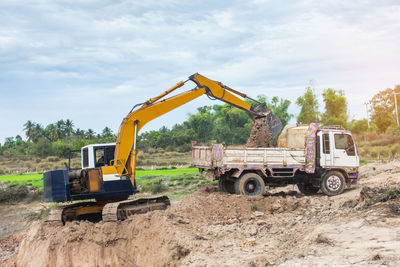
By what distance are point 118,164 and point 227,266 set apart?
5.74 m

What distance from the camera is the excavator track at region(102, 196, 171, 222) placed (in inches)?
439

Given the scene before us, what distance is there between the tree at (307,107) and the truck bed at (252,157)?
114 ft

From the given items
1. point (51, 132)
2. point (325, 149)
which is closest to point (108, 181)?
Result: point (325, 149)

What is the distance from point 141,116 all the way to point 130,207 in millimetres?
2968

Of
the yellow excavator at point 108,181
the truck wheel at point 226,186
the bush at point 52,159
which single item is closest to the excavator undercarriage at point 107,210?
the yellow excavator at point 108,181

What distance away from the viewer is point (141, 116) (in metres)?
12.8

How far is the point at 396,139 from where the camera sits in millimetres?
44500

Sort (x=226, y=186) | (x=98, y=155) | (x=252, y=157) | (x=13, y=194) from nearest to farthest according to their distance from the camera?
(x=98, y=155), (x=252, y=157), (x=226, y=186), (x=13, y=194)

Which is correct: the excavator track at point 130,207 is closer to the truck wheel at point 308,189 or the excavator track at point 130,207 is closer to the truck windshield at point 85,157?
the truck windshield at point 85,157

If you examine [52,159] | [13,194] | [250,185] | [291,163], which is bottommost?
[13,194]

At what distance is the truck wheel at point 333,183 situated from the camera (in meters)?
15.9

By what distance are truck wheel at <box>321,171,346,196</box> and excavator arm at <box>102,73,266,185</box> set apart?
533 centimetres

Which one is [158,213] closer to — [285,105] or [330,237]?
[330,237]

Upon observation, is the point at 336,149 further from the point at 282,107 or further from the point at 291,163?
the point at 282,107
